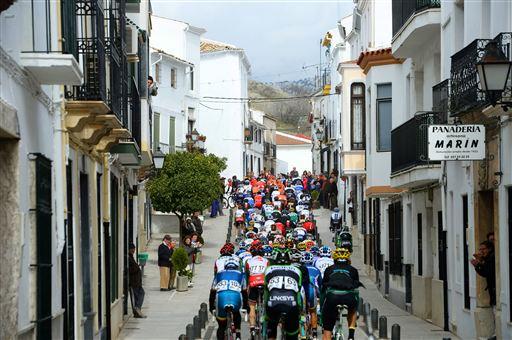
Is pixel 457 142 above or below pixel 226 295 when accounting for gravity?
above

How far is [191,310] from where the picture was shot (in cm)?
2970

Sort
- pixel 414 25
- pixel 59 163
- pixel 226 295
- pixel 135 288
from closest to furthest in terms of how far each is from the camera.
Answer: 1. pixel 59 163
2. pixel 226 295
3. pixel 414 25
4. pixel 135 288

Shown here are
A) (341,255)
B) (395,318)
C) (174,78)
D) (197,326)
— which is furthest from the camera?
(174,78)

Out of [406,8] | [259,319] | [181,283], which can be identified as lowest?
[181,283]

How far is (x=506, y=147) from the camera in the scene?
1814cm

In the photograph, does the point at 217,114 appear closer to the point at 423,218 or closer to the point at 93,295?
the point at 423,218

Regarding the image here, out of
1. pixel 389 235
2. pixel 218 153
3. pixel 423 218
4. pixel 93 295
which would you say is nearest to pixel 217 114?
pixel 218 153

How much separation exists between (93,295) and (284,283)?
313cm

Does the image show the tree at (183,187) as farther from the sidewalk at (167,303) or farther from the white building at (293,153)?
the white building at (293,153)

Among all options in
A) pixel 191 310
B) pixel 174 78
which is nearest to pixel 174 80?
pixel 174 78

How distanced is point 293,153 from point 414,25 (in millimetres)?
98839

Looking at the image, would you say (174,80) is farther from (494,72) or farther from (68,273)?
(494,72)

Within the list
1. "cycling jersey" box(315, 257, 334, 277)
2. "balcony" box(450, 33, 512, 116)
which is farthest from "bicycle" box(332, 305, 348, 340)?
"cycling jersey" box(315, 257, 334, 277)

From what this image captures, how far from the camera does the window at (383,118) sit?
105ft
